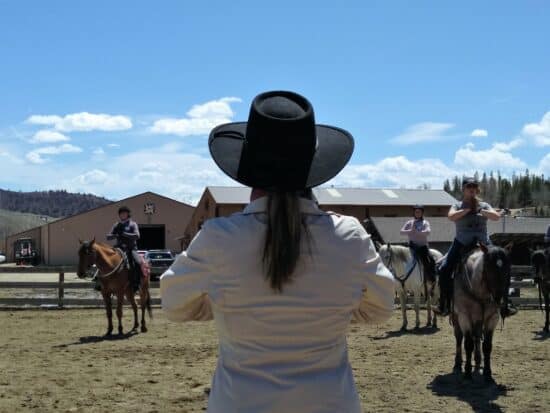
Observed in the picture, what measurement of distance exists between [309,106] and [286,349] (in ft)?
2.70

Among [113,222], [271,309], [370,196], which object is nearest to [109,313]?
[271,309]

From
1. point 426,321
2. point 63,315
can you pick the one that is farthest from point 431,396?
point 63,315

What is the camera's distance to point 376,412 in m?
7.16

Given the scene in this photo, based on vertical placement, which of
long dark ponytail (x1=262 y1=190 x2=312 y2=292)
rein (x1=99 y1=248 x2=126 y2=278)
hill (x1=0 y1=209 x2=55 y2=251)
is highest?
hill (x1=0 y1=209 x2=55 y2=251)

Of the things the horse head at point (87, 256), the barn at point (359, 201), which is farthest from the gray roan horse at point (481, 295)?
the barn at point (359, 201)

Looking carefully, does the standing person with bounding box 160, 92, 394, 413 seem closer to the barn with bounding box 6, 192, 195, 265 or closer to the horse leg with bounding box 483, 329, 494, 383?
the horse leg with bounding box 483, 329, 494, 383

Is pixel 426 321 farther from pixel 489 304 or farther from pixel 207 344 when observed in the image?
pixel 489 304

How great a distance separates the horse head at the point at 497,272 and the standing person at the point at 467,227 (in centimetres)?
39

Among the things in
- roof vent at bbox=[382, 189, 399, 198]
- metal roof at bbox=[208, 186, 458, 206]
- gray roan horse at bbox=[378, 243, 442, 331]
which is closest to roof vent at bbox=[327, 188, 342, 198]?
metal roof at bbox=[208, 186, 458, 206]

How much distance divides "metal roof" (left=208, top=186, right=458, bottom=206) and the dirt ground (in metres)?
40.1

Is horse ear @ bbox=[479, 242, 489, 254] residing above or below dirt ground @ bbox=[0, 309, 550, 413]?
above

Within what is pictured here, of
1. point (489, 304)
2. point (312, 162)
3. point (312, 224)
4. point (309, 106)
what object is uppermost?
point (309, 106)

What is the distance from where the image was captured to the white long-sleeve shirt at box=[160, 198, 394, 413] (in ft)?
6.80

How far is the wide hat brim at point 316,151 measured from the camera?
2262 millimetres
